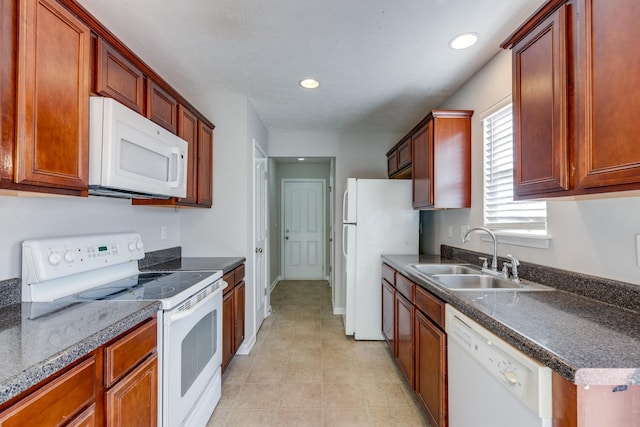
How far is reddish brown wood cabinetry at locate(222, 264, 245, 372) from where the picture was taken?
7.42ft

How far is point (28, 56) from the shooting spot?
1.08 meters

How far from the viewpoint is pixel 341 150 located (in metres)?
3.95

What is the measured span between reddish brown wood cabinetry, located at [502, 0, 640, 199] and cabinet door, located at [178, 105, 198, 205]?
209 cm

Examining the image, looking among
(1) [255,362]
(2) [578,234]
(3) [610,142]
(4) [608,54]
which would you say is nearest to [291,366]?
(1) [255,362]

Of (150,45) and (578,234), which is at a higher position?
(150,45)

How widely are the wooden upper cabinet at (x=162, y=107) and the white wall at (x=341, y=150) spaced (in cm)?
187

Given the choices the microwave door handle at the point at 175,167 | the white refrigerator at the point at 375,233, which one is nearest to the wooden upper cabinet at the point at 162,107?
the microwave door handle at the point at 175,167

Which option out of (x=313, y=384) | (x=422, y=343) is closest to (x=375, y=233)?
(x=422, y=343)

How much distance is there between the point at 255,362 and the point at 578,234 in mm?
2478

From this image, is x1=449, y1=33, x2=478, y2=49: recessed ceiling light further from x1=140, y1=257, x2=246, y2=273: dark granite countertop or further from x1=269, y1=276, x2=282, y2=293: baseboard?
x1=269, y1=276, x2=282, y2=293: baseboard

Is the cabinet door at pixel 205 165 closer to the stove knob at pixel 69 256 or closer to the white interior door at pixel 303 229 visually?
the stove knob at pixel 69 256

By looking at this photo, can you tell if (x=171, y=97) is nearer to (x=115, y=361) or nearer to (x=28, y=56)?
(x=28, y=56)

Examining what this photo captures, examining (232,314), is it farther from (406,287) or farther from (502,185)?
(502,185)

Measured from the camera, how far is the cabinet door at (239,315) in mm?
2496
